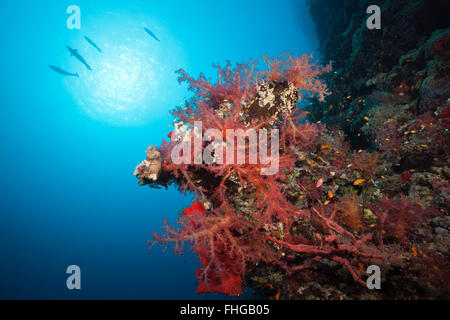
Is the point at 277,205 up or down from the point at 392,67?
down

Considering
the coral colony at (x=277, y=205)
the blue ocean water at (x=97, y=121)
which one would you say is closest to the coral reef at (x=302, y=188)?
the coral colony at (x=277, y=205)

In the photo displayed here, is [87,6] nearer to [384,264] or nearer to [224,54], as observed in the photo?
[224,54]

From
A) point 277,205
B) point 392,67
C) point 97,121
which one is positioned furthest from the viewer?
point 97,121

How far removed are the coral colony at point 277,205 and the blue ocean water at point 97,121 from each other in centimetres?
2633

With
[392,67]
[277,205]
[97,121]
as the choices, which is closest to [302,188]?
[277,205]

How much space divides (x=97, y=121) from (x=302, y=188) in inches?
2345

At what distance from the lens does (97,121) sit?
165ft

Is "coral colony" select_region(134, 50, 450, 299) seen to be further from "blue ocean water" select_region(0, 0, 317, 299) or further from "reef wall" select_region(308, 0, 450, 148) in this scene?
"blue ocean water" select_region(0, 0, 317, 299)

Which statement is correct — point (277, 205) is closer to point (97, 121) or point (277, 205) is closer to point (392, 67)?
point (392, 67)

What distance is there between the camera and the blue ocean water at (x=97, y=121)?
3816cm

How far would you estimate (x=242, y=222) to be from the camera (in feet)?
11.8

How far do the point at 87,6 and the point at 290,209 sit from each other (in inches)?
2074

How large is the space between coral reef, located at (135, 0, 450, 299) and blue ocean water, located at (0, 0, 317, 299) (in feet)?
86.3

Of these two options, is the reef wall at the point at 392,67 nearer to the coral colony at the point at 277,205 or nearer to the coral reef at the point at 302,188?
the coral reef at the point at 302,188
